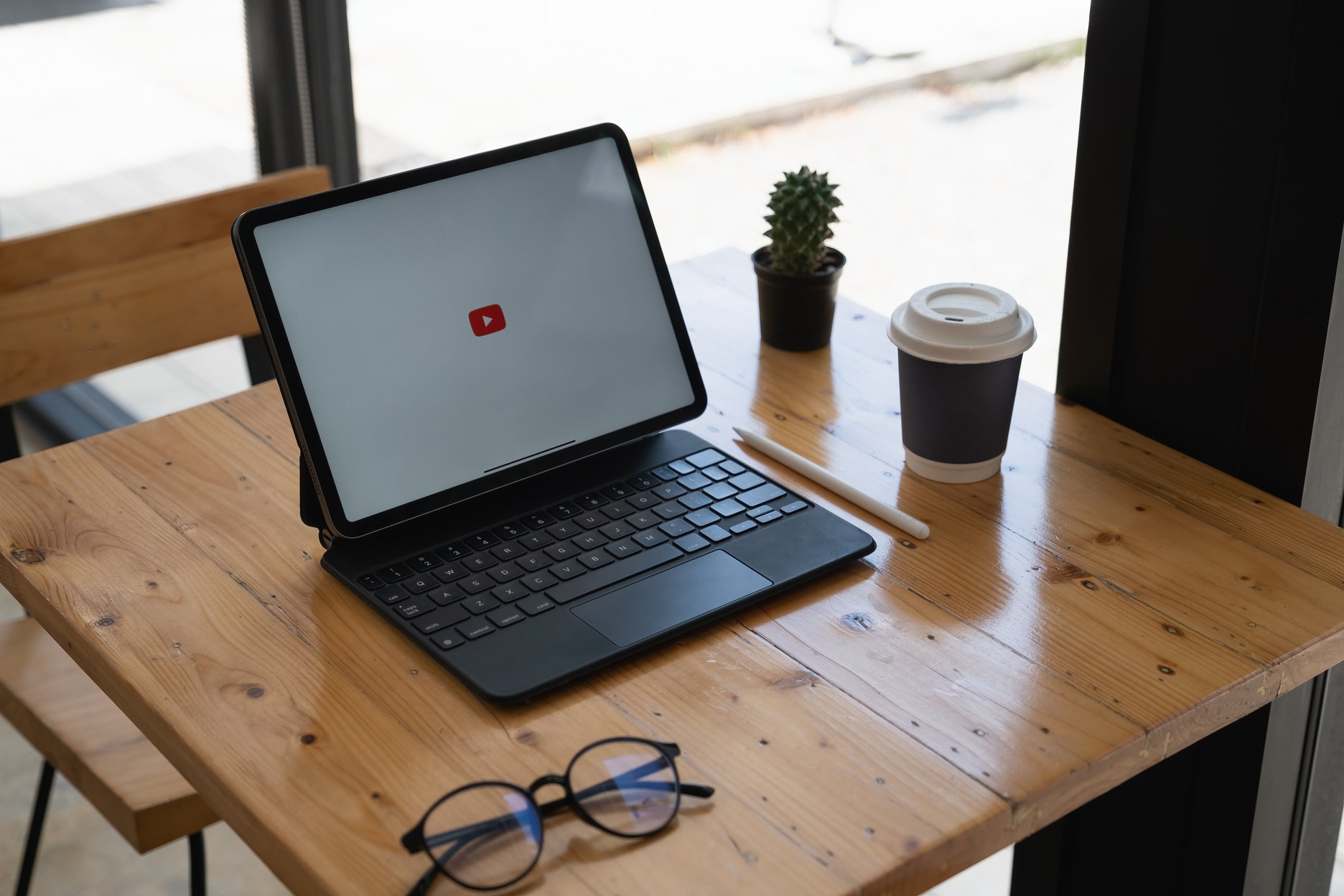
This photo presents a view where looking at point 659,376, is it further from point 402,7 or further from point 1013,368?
point 402,7

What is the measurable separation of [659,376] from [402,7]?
3.67ft

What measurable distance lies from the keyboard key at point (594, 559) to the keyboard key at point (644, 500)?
0.07m

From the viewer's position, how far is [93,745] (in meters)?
1.21

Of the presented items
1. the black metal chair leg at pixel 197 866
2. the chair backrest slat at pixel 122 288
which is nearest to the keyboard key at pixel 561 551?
the black metal chair leg at pixel 197 866

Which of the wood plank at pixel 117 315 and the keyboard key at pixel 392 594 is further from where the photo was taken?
the wood plank at pixel 117 315

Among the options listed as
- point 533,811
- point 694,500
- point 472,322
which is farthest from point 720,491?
point 533,811

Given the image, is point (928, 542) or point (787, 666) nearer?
point (787, 666)

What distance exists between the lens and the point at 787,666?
2.72ft

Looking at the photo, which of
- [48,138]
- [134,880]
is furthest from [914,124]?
[48,138]

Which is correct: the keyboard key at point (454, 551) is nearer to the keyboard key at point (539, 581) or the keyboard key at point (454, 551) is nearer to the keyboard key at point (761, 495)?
the keyboard key at point (539, 581)

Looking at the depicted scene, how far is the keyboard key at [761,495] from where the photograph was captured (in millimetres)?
980

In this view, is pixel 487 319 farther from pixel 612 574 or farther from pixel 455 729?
pixel 455 729

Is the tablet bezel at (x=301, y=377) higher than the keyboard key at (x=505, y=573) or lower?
higher

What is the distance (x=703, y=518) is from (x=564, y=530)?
0.10 metres
